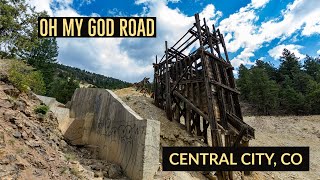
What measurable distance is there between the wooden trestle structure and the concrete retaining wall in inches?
205

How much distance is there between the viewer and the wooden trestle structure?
1351 centimetres

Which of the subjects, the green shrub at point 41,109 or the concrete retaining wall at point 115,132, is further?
the green shrub at point 41,109

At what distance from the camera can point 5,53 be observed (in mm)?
11945

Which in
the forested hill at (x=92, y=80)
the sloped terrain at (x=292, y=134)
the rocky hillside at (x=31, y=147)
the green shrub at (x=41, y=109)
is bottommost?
the sloped terrain at (x=292, y=134)

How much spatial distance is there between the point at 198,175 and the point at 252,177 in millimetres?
3698

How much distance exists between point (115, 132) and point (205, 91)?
5.90m

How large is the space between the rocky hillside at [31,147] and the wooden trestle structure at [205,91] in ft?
22.4

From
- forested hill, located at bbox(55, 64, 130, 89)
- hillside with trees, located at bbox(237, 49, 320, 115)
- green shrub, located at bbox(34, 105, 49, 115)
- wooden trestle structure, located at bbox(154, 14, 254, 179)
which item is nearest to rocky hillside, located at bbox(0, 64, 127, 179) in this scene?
green shrub, located at bbox(34, 105, 49, 115)

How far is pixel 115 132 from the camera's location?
9664 mm

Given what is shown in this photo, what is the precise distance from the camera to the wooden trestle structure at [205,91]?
13508mm

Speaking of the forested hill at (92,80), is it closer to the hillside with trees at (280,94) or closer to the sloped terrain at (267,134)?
the hillside with trees at (280,94)

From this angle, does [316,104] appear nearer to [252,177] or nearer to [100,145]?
[252,177]

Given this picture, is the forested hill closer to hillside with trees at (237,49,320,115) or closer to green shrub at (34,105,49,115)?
hillside with trees at (237,49,320,115)

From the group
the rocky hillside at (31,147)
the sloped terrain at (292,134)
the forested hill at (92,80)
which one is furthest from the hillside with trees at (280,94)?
the rocky hillside at (31,147)
